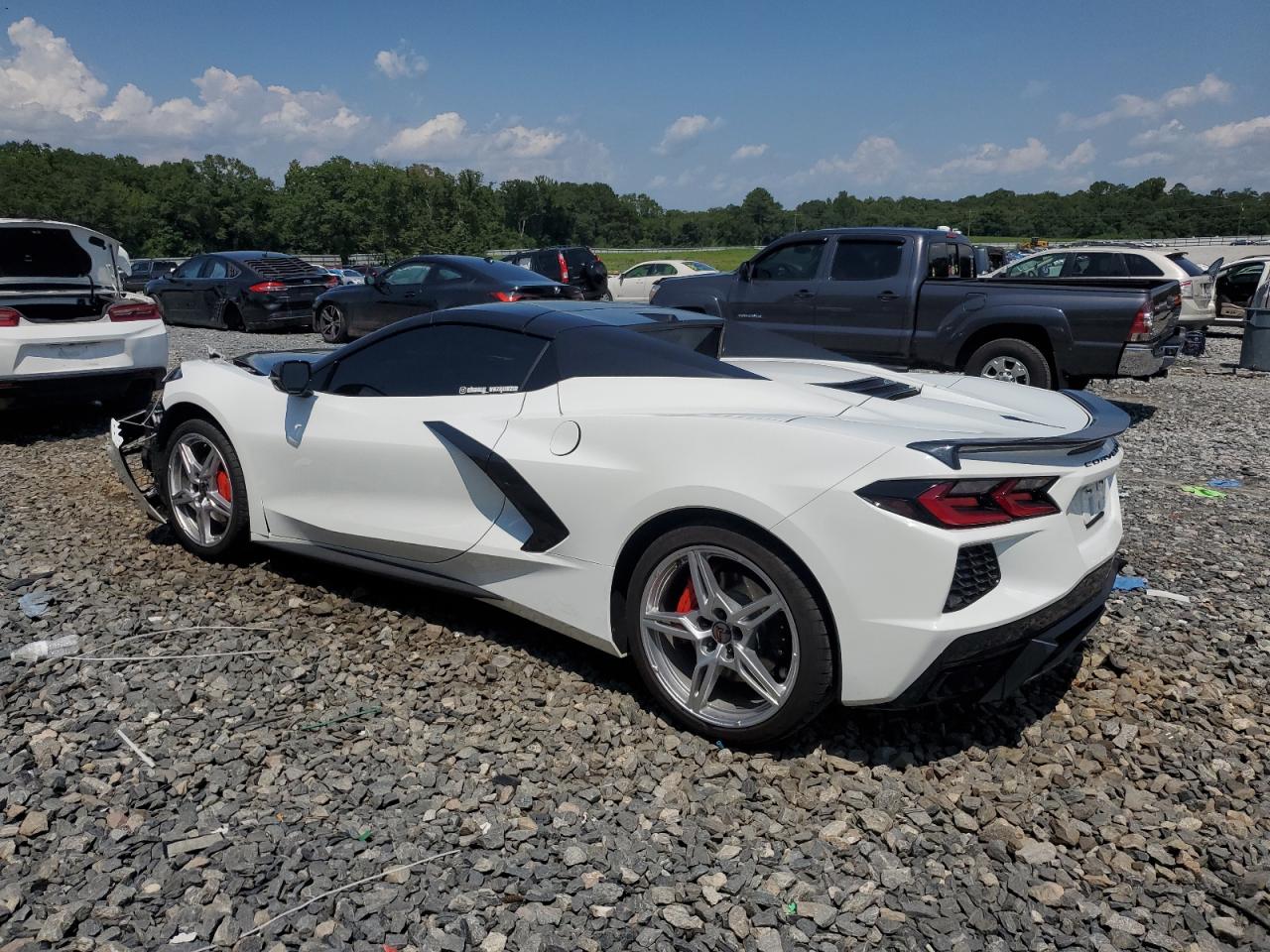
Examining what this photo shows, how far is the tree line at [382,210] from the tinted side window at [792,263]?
5319 cm

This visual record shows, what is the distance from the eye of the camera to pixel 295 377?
4.12 meters

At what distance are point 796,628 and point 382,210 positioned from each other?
260 ft

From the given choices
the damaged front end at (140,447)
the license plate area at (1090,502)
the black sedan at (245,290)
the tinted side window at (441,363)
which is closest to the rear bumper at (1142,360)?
the license plate area at (1090,502)

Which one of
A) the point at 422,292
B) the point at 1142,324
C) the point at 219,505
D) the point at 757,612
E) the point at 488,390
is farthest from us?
the point at 422,292

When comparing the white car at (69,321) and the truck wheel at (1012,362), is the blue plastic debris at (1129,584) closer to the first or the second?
the truck wheel at (1012,362)

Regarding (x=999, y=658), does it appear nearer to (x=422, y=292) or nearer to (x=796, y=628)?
(x=796, y=628)

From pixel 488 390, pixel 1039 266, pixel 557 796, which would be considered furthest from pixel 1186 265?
pixel 557 796

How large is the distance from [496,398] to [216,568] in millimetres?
2031

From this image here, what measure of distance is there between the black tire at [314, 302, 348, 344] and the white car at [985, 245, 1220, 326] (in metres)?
9.89

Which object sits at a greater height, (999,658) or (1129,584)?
(999,658)

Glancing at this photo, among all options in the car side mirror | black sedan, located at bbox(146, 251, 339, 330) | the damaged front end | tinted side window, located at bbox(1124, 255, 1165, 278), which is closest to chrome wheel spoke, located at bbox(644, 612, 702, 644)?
the car side mirror

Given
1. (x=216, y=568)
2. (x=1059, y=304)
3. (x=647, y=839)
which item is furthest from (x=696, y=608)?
(x=1059, y=304)

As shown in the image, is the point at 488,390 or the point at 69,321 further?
the point at 69,321

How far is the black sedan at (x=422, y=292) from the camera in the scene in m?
12.6
